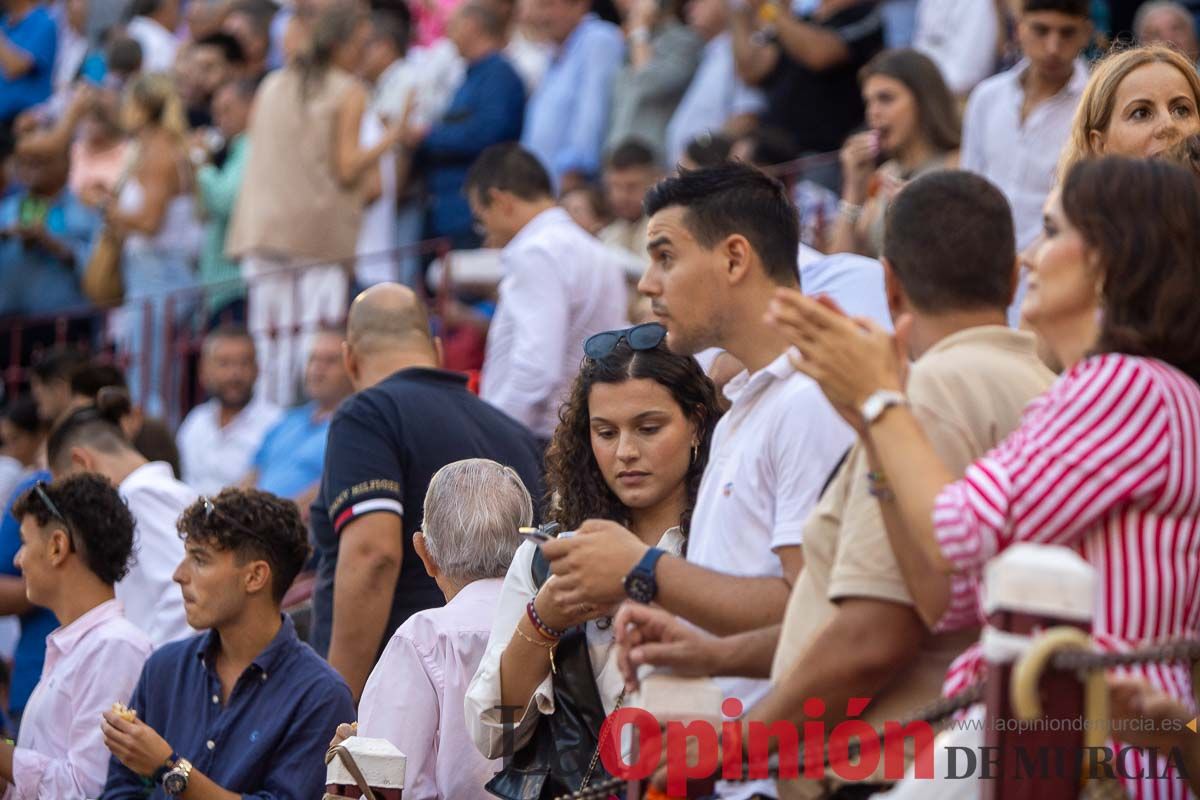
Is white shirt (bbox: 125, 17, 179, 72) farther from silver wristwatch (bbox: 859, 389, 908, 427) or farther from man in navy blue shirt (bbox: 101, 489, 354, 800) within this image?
silver wristwatch (bbox: 859, 389, 908, 427)

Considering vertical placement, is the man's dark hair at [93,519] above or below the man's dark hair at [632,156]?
below

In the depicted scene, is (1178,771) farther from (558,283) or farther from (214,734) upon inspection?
(558,283)

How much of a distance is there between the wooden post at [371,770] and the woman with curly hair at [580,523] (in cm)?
26

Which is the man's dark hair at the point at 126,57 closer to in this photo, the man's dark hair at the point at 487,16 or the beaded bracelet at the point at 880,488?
the man's dark hair at the point at 487,16

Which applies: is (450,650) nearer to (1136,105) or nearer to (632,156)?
(1136,105)

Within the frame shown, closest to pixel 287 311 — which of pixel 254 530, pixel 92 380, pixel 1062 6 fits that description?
pixel 92 380

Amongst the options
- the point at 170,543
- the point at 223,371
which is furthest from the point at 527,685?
the point at 223,371

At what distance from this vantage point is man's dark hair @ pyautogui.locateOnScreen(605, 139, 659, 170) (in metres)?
10.8

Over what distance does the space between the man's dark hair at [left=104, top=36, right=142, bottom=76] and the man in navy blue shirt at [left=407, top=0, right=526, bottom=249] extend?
8.34 feet

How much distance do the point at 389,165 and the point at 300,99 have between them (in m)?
0.72

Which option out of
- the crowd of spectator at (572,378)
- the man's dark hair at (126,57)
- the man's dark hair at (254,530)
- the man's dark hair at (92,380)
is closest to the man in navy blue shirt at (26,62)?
the crowd of spectator at (572,378)

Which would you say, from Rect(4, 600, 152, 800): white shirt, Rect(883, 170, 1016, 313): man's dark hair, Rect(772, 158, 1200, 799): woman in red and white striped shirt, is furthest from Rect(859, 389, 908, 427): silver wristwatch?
Rect(4, 600, 152, 800): white shirt

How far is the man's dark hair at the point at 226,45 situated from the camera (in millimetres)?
13312

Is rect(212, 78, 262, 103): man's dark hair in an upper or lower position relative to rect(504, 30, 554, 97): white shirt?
lower
